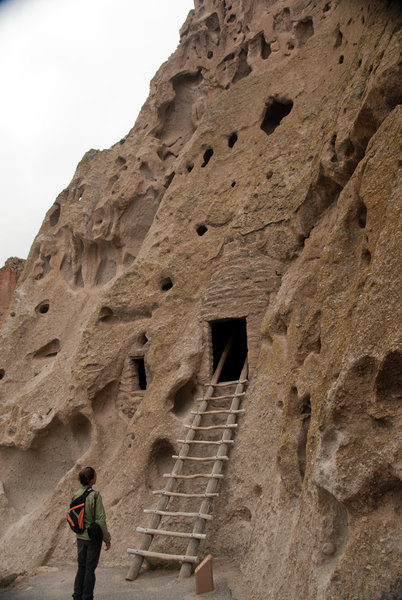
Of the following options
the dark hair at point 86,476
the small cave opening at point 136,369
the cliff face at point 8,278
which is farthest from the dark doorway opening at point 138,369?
the cliff face at point 8,278

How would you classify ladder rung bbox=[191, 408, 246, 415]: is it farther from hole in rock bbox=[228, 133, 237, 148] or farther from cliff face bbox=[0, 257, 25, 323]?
cliff face bbox=[0, 257, 25, 323]

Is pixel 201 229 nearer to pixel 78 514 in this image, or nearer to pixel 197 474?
pixel 197 474

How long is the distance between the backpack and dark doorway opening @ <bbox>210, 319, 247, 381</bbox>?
3.90 m

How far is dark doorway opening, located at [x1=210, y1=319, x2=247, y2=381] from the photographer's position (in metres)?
9.04

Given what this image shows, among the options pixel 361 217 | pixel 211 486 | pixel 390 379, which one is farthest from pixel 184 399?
pixel 390 379

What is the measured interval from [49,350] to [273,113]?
6.85m

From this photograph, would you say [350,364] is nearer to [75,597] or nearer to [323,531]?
[323,531]

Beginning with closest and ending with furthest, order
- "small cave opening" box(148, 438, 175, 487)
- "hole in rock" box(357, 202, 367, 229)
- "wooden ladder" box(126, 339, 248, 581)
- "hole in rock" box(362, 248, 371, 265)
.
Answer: "hole in rock" box(362, 248, 371, 265)
"hole in rock" box(357, 202, 367, 229)
"wooden ladder" box(126, 339, 248, 581)
"small cave opening" box(148, 438, 175, 487)

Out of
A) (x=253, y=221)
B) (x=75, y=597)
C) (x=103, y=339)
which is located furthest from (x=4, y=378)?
(x=75, y=597)

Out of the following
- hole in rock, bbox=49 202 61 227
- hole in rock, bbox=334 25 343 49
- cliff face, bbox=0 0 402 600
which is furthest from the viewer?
hole in rock, bbox=49 202 61 227

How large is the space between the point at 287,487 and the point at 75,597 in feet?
7.24

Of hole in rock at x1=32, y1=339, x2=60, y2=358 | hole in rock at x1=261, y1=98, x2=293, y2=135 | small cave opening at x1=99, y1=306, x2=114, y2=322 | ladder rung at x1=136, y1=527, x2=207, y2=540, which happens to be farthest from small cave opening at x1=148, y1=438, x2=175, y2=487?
hole in rock at x1=261, y1=98, x2=293, y2=135

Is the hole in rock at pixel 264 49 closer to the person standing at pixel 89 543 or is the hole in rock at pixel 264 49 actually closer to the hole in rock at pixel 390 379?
the hole in rock at pixel 390 379

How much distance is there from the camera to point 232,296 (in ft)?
26.3
